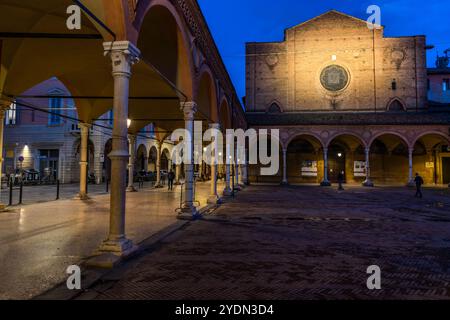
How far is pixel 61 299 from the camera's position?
134 inches

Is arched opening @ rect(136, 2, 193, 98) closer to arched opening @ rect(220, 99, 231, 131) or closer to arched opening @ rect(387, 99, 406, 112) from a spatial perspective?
arched opening @ rect(220, 99, 231, 131)

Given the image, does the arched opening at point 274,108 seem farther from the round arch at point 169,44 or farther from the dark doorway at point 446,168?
the round arch at point 169,44

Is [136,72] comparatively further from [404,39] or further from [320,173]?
[404,39]

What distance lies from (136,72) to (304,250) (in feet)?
28.7

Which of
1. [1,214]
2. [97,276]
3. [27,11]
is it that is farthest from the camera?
[1,214]

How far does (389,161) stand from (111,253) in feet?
112

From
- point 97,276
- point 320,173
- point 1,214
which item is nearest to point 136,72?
A: point 1,214

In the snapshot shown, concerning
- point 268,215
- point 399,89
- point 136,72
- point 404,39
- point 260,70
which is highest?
point 404,39

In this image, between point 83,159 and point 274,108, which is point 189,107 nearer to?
point 83,159

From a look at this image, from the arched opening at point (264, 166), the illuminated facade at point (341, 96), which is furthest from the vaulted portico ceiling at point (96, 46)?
the illuminated facade at point (341, 96)

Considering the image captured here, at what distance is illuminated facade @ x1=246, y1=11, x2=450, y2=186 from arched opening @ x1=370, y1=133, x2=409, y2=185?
0.10 m

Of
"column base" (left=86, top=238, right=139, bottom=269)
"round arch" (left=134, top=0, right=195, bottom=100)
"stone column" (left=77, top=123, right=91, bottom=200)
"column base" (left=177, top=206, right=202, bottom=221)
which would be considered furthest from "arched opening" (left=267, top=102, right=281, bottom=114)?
"column base" (left=86, top=238, right=139, bottom=269)

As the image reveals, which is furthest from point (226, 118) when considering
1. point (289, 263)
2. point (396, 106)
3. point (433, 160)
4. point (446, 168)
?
point (446, 168)
